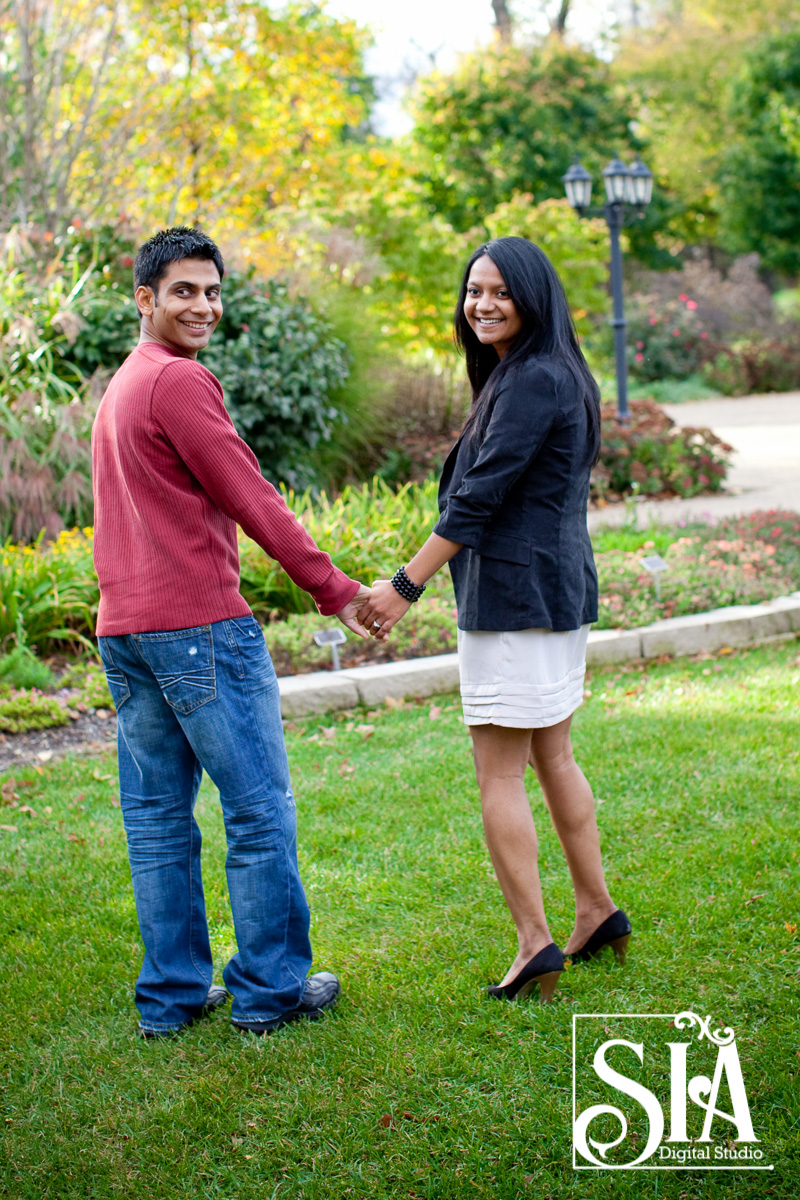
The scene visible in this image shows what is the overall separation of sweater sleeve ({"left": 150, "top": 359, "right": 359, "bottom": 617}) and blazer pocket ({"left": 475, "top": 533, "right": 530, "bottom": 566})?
0.40 m

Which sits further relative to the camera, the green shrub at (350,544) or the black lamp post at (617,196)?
the black lamp post at (617,196)

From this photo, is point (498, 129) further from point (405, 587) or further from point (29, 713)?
point (405, 587)

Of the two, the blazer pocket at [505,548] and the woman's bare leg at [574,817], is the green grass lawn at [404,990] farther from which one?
Answer: the blazer pocket at [505,548]

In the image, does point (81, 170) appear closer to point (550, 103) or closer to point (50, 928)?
point (50, 928)

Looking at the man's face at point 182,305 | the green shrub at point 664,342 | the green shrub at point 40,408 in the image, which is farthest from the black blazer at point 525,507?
the green shrub at point 664,342

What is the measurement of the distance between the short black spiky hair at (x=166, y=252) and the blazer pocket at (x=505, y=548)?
916mm

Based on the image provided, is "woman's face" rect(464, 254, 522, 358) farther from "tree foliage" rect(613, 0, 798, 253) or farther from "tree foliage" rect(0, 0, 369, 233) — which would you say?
"tree foliage" rect(613, 0, 798, 253)

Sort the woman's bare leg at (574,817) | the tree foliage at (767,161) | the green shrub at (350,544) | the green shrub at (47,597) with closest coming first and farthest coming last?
the woman's bare leg at (574,817) < the green shrub at (47,597) < the green shrub at (350,544) < the tree foliage at (767,161)

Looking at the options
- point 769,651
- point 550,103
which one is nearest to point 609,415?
point 769,651

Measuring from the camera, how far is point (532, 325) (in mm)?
2600

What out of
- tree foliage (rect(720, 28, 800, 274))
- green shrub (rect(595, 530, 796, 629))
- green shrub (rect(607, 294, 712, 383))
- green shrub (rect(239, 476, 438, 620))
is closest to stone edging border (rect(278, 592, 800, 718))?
green shrub (rect(595, 530, 796, 629))

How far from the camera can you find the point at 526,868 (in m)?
2.71

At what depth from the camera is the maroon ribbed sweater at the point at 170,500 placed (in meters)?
2.39

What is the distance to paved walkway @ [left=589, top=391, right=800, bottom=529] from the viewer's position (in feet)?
30.5
